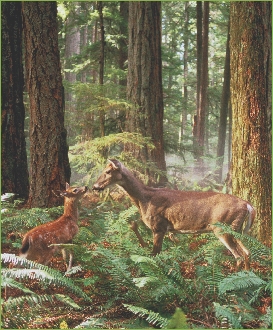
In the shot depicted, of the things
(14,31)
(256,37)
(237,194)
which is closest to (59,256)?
(237,194)

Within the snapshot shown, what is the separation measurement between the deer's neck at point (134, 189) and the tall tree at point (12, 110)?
3.42m

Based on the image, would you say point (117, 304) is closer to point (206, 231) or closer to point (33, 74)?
point (206, 231)

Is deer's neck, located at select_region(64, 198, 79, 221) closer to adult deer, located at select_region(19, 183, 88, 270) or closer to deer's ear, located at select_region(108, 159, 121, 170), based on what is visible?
adult deer, located at select_region(19, 183, 88, 270)

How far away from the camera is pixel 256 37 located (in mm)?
6078

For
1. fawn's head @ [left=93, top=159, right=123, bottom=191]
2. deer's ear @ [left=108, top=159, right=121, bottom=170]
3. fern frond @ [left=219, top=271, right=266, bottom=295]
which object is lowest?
fern frond @ [left=219, top=271, right=266, bottom=295]

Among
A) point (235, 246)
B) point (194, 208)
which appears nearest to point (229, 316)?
point (235, 246)

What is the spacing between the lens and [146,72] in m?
9.59

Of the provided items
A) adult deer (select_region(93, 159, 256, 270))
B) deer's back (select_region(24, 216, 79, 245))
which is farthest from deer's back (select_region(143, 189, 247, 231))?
deer's back (select_region(24, 216, 79, 245))

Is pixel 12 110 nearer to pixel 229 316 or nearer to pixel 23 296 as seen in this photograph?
pixel 23 296

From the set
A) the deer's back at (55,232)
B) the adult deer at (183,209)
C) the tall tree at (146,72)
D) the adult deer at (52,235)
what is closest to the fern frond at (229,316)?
the adult deer at (52,235)

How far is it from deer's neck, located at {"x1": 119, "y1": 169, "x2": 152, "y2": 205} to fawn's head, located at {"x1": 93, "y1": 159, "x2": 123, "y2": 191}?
112 mm

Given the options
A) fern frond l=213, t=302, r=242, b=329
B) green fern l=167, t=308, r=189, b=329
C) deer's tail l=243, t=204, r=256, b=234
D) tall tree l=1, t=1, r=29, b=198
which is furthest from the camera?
tall tree l=1, t=1, r=29, b=198

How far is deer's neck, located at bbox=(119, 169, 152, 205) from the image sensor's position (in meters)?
5.47

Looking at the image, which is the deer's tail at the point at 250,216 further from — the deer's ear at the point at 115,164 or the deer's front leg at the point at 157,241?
the deer's ear at the point at 115,164
